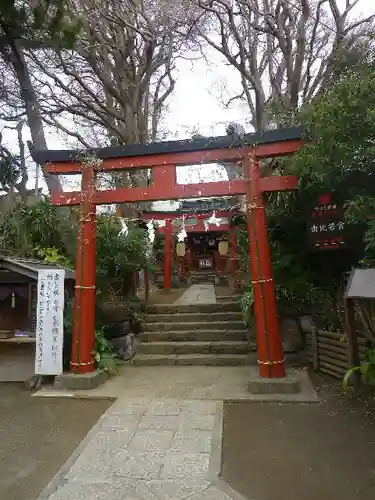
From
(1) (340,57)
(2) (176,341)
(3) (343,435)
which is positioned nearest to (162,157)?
(1) (340,57)

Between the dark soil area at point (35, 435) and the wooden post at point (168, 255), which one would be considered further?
the wooden post at point (168, 255)

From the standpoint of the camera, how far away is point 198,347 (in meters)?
9.00

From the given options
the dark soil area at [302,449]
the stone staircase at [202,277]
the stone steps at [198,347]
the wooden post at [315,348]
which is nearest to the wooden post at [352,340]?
the dark soil area at [302,449]

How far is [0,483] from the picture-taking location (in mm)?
3777

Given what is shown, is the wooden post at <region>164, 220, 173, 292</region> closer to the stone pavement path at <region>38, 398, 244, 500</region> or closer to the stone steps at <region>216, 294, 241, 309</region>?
the stone steps at <region>216, 294, 241, 309</region>

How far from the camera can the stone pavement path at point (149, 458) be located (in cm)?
358

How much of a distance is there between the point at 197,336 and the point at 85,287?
323cm

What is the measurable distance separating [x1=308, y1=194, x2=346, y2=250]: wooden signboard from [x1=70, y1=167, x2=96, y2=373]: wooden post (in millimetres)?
4116

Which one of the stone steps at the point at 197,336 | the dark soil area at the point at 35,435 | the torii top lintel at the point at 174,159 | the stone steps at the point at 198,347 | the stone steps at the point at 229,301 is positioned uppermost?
the torii top lintel at the point at 174,159

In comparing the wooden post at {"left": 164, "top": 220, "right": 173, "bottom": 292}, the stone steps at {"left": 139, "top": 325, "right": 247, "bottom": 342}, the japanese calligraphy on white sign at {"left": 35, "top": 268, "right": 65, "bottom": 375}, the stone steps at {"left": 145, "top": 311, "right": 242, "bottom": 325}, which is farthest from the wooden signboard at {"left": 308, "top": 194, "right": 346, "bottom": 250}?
the wooden post at {"left": 164, "top": 220, "right": 173, "bottom": 292}

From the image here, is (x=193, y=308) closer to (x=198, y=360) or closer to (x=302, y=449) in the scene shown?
(x=198, y=360)

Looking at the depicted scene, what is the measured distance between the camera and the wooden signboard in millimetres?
7391

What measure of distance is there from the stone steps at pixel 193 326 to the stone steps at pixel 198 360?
1046mm

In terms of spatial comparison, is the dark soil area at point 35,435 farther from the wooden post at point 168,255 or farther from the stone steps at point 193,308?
the wooden post at point 168,255
